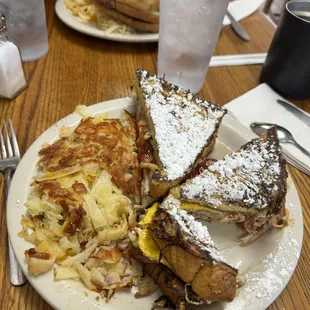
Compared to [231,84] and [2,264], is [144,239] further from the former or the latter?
[231,84]

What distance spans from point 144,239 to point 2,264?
422 mm

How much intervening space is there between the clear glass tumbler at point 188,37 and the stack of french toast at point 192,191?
28 cm

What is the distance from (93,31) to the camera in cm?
188

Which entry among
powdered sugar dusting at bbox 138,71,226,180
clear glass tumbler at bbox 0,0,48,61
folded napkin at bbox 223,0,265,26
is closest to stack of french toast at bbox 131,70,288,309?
powdered sugar dusting at bbox 138,71,226,180

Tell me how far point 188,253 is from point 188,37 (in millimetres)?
1010

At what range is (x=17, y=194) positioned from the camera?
3.44 feet

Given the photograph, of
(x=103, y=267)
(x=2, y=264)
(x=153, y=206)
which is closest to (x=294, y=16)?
(x=153, y=206)

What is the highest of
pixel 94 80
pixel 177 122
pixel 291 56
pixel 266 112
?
pixel 291 56

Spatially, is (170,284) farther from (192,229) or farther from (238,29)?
(238,29)

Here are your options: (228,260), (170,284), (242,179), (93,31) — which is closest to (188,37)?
(93,31)

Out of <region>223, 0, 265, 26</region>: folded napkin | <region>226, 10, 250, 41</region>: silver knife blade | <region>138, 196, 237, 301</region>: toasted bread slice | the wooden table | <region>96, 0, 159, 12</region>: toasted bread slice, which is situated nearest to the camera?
<region>138, 196, 237, 301</region>: toasted bread slice

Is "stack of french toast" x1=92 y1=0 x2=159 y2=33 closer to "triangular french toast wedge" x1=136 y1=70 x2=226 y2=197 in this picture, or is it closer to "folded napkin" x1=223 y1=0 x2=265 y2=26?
"triangular french toast wedge" x1=136 y1=70 x2=226 y2=197

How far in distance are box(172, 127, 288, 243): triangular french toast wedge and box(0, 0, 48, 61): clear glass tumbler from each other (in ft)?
3.79

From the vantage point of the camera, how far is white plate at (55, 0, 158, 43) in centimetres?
187
